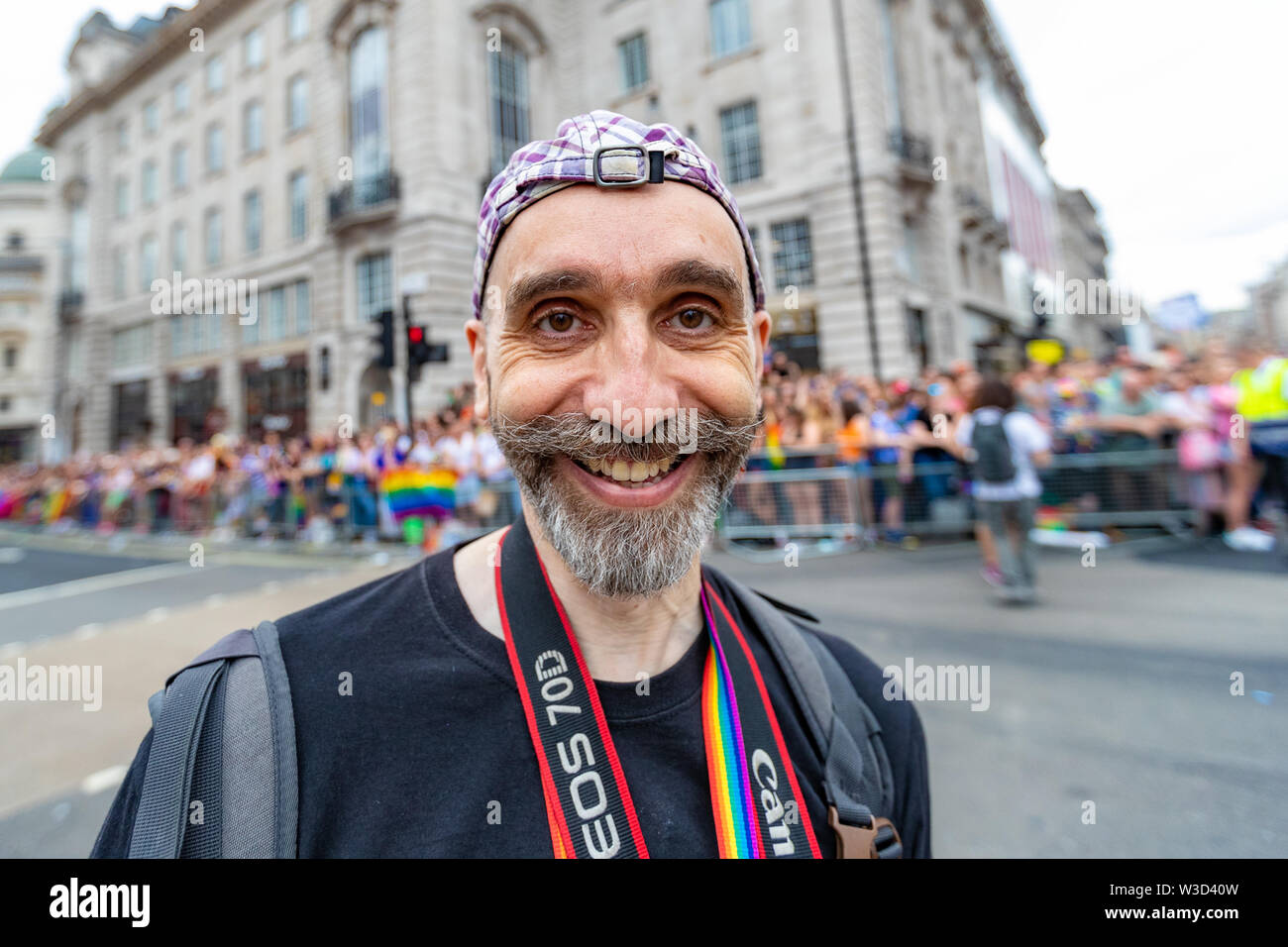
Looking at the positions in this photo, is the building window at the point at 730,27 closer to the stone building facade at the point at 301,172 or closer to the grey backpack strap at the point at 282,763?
the stone building facade at the point at 301,172

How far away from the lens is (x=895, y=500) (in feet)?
23.6

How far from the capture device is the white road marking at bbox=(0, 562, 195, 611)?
5.89 m

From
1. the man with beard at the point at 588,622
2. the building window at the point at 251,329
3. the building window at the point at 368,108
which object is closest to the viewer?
the man with beard at the point at 588,622

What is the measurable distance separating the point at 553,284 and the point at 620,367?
17 centimetres

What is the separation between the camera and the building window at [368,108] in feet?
14.7

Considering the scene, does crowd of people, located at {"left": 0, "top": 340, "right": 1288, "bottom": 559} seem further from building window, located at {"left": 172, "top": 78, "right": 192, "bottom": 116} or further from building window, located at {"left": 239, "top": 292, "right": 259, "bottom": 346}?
building window, located at {"left": 172, "top": 78, "right": 192, "bottom": 116}

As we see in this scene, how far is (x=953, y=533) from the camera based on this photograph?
7258mm

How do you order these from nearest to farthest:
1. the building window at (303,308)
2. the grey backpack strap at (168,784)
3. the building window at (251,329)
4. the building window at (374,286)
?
1. the grey backpack strap at (168,784)
2. the building window at (374,286)
3. the building window at (303,308)
4. the building window at (251,329)

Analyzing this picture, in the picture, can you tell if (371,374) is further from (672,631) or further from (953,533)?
(953,533)

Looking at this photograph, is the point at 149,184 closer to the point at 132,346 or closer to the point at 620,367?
the point at 132,346

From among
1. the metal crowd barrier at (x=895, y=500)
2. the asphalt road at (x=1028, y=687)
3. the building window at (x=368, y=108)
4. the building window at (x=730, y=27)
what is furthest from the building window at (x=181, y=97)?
the metal crowd barrier at (x=895, y=500)

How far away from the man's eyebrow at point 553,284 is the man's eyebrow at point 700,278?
0.32ft
